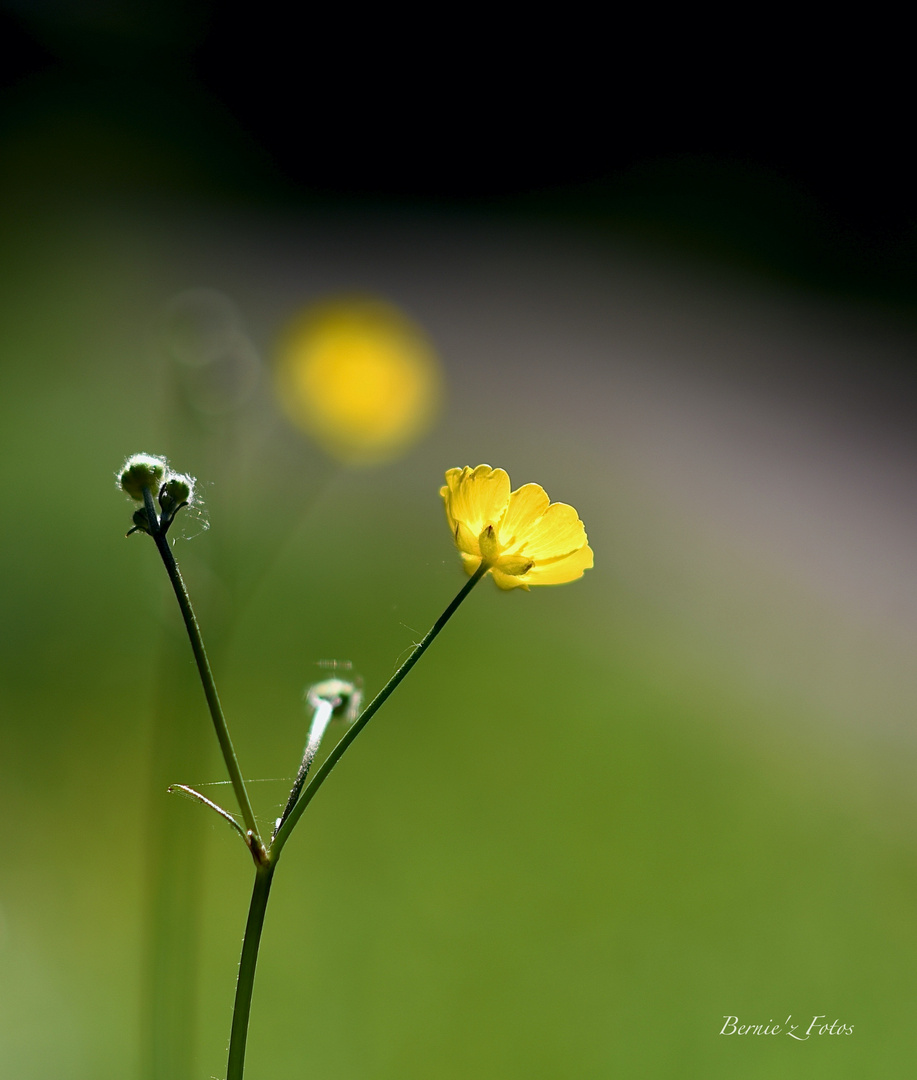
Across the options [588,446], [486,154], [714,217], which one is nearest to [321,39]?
[486,154]

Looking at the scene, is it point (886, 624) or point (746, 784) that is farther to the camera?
point (886, 624)

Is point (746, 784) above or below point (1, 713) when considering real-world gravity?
above

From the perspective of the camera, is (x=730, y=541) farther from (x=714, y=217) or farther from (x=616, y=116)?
(x=616, y=116)

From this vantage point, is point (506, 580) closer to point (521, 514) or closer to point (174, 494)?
point (521, 514)
